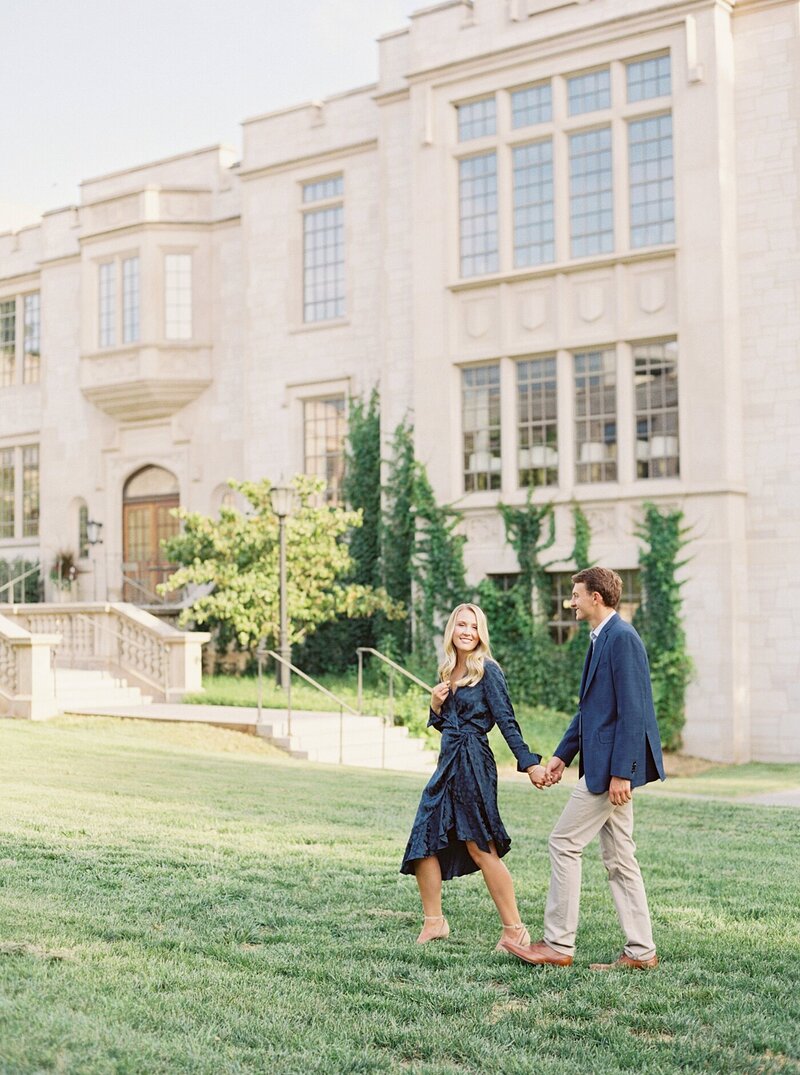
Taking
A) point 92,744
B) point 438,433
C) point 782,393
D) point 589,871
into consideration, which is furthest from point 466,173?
point 589,871

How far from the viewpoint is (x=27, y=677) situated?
18719 millimetres

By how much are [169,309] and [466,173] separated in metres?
8.02

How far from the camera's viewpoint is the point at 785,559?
20.2m

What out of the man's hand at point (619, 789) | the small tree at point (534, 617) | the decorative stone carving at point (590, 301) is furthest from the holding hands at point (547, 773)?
the decorative stone carving at point (590, 301)

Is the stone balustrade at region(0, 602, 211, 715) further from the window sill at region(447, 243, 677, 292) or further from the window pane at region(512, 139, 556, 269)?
the window pane at region(512, 139, 556, 269)

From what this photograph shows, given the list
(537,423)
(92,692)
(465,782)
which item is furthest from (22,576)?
(465,782)

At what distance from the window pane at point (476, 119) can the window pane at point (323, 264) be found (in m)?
3.67

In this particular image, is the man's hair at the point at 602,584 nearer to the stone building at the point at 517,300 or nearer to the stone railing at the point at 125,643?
the stone building at the point at 517,300

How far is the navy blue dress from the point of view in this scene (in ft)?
21.2

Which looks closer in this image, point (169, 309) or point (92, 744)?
point (92, 744)

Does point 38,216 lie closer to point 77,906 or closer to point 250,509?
point 250,509

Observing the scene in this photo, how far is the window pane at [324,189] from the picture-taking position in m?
25.9

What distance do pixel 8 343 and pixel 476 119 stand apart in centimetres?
1457

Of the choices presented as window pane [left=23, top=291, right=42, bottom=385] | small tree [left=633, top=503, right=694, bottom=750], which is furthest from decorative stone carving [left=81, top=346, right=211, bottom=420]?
small tree [left=633, top=503, right=694, bottom=750]
